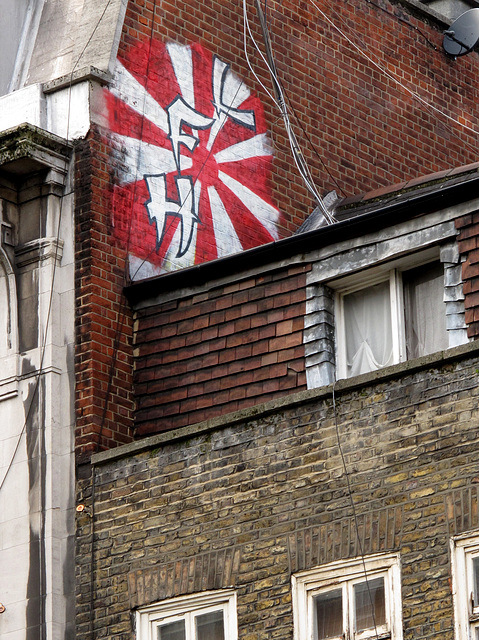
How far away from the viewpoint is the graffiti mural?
1758cm

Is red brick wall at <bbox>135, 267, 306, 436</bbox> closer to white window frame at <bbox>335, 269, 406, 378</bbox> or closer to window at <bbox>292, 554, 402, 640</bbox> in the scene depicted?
white window frame at <bbox>335, 269, 406, 378</bbox>

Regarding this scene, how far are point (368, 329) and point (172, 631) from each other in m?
3.50

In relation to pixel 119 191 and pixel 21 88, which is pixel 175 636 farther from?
pixel 21 88

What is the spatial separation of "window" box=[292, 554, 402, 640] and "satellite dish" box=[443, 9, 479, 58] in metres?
11.0

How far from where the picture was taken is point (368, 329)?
51.9 ft

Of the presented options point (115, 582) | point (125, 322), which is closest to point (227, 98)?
point (125, 322)

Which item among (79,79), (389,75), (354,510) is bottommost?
(354,510)

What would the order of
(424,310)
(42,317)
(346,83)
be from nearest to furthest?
(424,310)
(42,317)
(346,83)

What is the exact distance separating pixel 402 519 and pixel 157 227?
211 inches

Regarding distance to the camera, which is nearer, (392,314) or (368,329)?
(392,314)

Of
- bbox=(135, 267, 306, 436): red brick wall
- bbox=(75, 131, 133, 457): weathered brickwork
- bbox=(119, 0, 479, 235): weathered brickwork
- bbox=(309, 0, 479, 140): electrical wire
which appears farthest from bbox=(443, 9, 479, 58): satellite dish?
bbox=(135, 267, 306, 436): red brick wall

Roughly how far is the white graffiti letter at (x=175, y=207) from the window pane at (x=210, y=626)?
15.5ft

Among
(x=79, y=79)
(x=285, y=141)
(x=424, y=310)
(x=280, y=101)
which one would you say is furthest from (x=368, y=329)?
(x=280, y=101)

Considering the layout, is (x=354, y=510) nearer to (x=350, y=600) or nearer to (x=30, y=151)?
(x=350, y=600)
